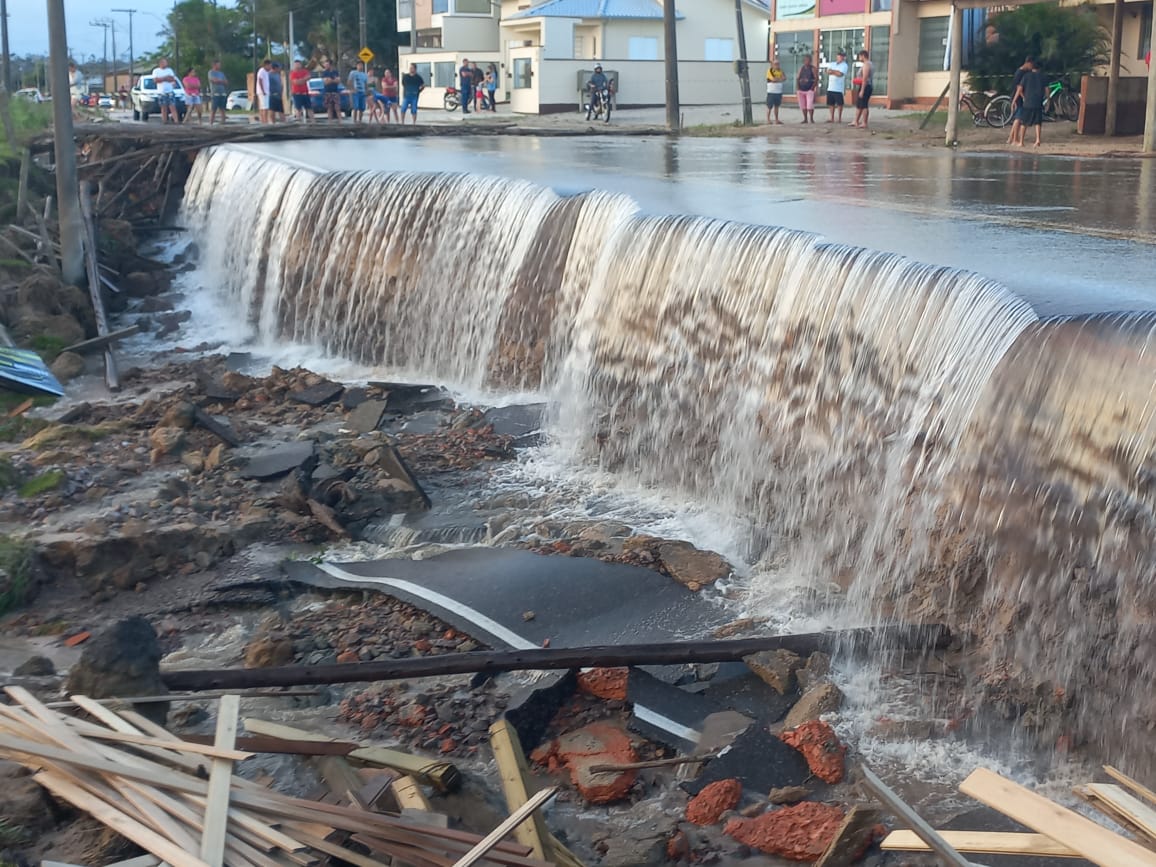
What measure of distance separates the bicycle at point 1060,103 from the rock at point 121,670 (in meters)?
21.4

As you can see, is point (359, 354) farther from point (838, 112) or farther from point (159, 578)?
point (838, 112)

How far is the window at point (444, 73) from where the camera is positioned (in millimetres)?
49219

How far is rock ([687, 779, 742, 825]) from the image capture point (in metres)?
4.63

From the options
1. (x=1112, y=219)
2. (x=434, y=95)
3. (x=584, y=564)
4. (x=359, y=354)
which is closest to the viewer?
(x=584, y=564)

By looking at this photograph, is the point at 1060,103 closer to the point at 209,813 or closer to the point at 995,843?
the point at 995,843

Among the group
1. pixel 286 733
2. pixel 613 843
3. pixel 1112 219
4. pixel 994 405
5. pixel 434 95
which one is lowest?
pixel 613 843

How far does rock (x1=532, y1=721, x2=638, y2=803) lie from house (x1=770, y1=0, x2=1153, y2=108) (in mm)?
22611

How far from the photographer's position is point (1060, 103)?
22.9 m

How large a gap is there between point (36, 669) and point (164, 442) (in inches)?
152

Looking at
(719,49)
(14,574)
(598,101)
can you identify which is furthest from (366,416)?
(719,49)

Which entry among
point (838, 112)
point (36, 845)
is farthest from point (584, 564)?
point (838, 112)

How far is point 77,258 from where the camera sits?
14.6 meters

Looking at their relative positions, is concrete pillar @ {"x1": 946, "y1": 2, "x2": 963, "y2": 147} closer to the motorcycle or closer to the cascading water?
the cascading water

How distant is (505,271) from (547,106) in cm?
2792
